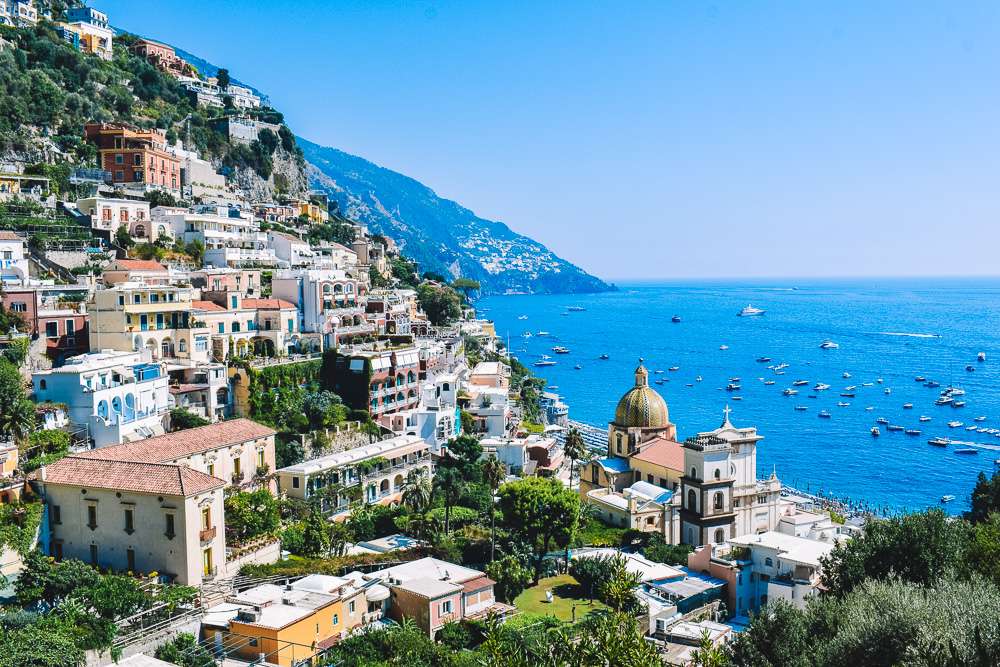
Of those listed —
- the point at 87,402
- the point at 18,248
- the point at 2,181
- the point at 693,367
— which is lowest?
the point at 693,367

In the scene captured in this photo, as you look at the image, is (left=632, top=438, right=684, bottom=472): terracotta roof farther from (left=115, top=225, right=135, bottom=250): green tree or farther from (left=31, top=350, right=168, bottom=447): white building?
(left=115, top=225, right=135, bottom=250): green tree

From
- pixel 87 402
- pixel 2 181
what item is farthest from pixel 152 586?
pixel 2 181

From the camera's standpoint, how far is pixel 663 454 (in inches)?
1853

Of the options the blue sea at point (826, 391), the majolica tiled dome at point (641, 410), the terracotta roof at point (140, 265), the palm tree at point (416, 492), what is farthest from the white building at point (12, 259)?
the blue sea at point (826, 391)

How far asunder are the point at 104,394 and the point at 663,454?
29.6 m

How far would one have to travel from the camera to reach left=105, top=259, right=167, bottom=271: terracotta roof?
1875 inches

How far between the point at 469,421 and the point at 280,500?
21297 mm

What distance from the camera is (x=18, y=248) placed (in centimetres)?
4522

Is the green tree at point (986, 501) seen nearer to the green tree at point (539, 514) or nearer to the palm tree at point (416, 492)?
the green tree at point (539, 514)

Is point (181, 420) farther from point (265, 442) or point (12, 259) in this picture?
point (12, 259)

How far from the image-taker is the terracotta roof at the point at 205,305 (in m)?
47.4

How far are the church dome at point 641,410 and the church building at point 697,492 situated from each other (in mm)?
2236

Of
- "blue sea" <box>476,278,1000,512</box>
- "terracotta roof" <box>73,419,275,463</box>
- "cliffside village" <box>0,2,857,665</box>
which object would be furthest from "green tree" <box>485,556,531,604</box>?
"blue sea" <box>476,278,1000,512</box>

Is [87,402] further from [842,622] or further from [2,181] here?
[842,622]
